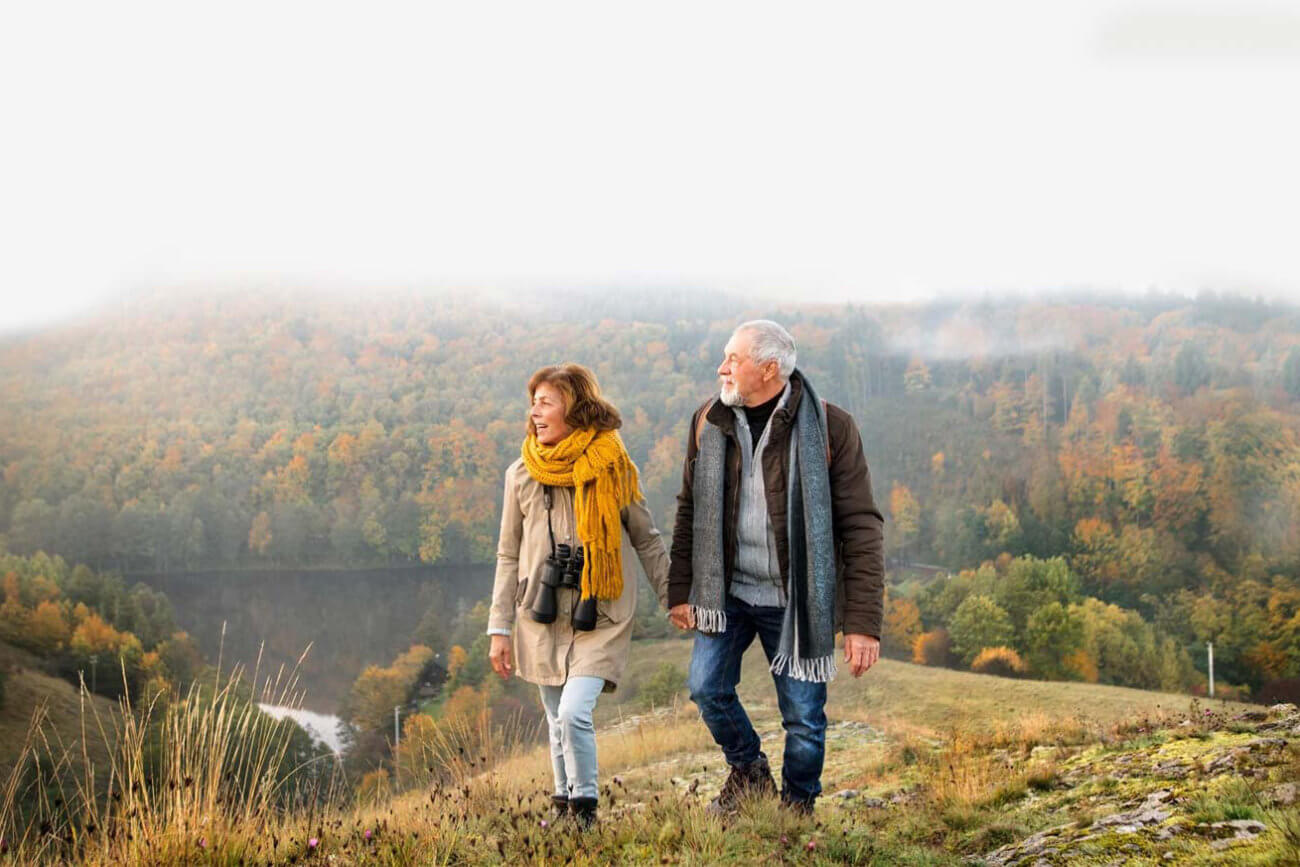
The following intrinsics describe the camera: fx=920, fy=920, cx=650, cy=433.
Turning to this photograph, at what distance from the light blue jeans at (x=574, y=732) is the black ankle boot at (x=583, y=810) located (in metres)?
0.02

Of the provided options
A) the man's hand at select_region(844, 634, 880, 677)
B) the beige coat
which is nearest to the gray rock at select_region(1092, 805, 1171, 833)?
the man's hand at select_region(844, 634, 880, 677)

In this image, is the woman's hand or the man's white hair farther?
the woman's hand

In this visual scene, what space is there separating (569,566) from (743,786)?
128 cm

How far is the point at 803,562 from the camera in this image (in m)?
3.80

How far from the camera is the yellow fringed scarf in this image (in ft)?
12.9

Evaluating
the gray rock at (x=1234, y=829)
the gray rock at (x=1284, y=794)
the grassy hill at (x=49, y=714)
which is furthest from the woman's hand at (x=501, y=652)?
the grassy hill at (x=49, y=714)

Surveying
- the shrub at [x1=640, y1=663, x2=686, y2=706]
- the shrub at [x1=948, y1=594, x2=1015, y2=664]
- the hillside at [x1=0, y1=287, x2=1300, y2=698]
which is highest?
the hillside at [x1=0, y1=287, x2=1300, y2=698]

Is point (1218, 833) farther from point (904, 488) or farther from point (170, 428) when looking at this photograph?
point (170, 428)

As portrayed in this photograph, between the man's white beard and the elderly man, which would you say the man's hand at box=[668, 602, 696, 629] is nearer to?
the elderly man

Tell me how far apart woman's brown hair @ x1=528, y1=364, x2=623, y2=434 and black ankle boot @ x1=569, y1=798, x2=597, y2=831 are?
5.25 feet

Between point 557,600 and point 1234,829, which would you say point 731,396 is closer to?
point 557,600

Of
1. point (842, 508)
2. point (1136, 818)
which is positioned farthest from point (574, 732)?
point (1136, 818)

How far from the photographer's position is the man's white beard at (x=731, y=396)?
387cm

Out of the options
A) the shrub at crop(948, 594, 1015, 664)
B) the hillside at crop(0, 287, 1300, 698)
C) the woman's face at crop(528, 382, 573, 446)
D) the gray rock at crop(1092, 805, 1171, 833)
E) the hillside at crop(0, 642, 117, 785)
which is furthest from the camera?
the hillside at crop(0, 287, 1300, 698)
